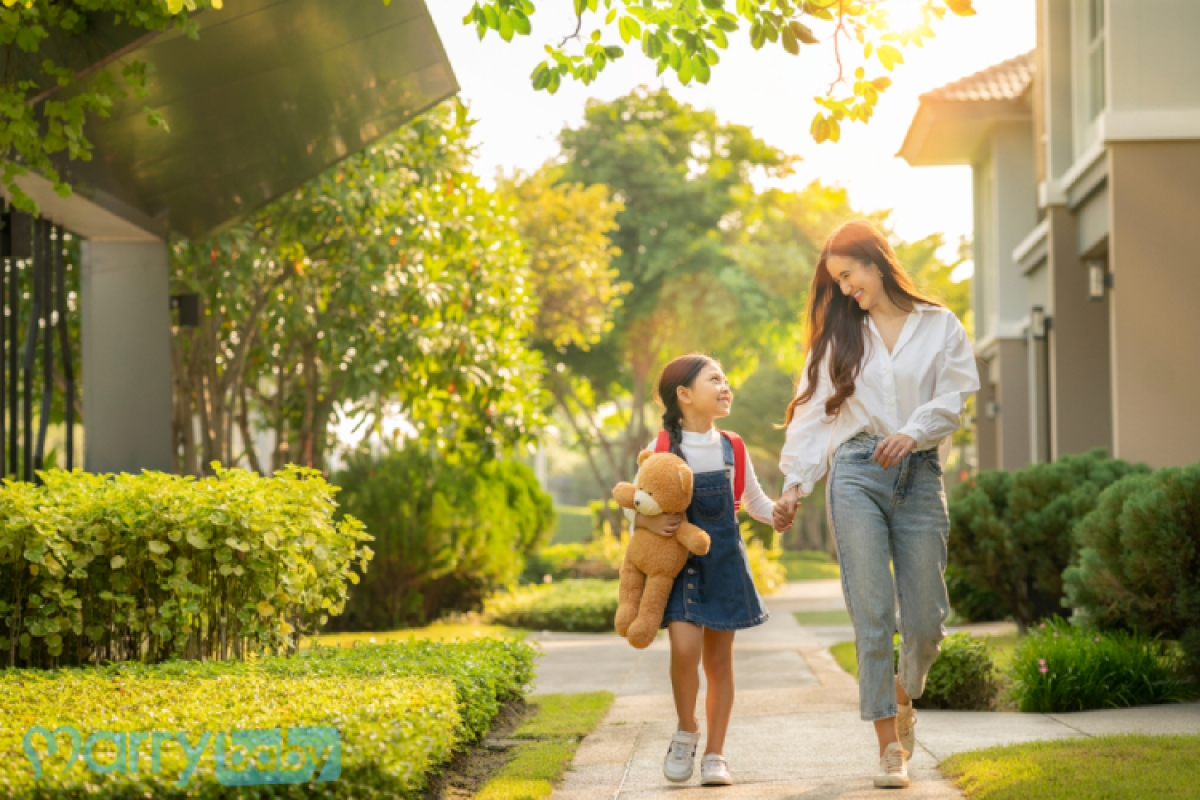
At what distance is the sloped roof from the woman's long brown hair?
12.9m

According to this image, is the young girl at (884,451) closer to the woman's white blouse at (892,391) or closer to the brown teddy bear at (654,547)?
the woman's white blouse at (892,391)

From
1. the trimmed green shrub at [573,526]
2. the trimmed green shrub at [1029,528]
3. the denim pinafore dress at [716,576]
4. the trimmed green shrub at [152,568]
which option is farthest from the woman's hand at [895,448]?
the trimmed green shrub at [573,526]

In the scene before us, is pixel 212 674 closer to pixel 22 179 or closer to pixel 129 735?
pixel 129 735

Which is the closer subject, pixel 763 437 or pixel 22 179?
pixel 22 179

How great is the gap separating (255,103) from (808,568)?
2259 cm

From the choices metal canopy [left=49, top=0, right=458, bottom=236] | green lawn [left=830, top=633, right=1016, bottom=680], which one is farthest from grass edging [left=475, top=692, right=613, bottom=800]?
metal canopy [left=49, top=0, right=458, bottom=236]

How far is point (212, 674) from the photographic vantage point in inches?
197

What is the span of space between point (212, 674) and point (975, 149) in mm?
16399

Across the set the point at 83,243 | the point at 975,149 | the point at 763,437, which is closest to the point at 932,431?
the point at 83,243

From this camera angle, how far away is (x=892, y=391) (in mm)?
4660

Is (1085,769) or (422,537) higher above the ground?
(422,537)

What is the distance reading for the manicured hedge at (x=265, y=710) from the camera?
11.0 feet

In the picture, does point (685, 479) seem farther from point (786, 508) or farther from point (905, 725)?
point (905, 725)

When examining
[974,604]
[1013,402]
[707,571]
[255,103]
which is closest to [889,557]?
[707,571]
